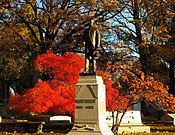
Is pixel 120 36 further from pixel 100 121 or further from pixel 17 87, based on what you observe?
pixel 17 87

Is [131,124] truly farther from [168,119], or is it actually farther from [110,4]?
[110,4]

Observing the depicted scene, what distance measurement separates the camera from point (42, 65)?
2702 centimetres

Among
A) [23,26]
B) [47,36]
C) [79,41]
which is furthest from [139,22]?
[23,26]

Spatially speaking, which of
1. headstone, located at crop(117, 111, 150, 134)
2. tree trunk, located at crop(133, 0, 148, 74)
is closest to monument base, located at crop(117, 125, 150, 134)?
headstone, located at crop(117, 111, 150, 134)

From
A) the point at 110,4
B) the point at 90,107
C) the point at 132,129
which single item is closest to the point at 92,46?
the point at 90,107

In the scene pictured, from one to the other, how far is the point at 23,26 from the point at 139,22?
10543 mm

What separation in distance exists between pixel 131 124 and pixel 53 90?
5448 millimetres

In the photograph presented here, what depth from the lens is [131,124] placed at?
2662 cm

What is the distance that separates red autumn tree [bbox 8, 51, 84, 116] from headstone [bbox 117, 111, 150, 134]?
3069 millimetres

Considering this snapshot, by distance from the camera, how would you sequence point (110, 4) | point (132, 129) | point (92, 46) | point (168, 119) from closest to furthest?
point (92, 46)
point (132, 129)
point (110, 4)
point (168, 119)

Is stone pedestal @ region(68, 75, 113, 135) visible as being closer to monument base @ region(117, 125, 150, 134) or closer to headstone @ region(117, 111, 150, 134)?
headstone @ region(117, 111, 150, 134)

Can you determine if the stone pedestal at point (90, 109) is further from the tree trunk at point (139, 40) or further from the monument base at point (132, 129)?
the tree trunk at point (139, 40)

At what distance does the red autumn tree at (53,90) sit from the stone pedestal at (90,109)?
9.01 m

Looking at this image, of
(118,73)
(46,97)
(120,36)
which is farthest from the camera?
(120,36)
